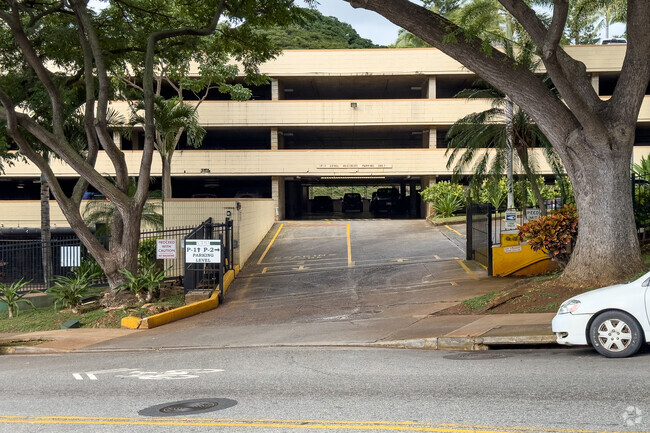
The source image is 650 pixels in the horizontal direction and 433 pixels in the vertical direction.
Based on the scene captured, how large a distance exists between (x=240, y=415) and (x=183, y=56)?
1702 cm

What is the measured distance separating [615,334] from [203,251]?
10497 millimetres

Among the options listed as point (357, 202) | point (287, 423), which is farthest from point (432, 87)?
point (287, 423)

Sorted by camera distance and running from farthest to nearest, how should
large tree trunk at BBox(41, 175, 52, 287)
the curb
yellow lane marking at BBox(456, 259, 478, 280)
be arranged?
large tree trunk at BBox(41, 175, 52, 287) < yellow lane marking at BBox(456, 259, 478, 280) < the curb

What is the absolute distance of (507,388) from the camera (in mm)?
7402

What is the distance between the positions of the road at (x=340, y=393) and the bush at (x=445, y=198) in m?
25.0

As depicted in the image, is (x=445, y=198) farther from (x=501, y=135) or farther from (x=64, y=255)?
(x=64, y=255)

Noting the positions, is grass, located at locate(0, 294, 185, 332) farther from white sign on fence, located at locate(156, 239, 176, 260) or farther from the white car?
the white car

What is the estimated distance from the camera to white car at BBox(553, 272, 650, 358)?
28.9 ft

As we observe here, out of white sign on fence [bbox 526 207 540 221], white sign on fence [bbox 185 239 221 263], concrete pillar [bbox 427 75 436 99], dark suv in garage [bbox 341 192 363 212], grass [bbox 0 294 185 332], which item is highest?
concrete pillar [bbox 427 75 436 99]

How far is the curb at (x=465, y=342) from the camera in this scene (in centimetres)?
1059

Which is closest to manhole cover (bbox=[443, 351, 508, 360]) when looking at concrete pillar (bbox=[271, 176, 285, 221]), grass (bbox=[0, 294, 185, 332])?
grass (bbox=[0, 294, 185, 332])

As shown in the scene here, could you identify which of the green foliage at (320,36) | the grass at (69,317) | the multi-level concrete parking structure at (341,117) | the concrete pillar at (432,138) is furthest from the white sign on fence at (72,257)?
the green foliage at (320,36)

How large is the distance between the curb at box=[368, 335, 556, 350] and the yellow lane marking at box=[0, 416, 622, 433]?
4991mm

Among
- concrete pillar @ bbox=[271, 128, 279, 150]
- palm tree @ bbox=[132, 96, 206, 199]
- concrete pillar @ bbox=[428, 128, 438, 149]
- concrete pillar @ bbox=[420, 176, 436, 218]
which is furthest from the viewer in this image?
concrete pillar @ bbox=[271, 128, 279, 150]
